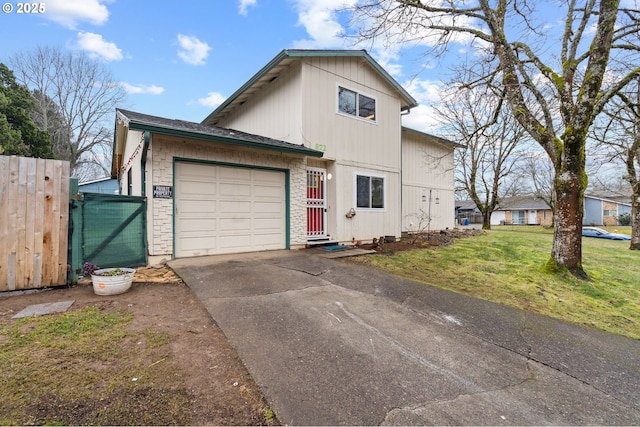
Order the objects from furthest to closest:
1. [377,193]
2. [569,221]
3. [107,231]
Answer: [377,193], [569,221], [107,231]

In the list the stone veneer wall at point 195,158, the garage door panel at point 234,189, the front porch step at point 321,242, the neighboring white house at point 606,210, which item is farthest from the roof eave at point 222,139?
the neighboring white house at point 606,210

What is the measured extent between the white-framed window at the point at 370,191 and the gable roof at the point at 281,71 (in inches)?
137

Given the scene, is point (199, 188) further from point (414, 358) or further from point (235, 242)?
point (414, 358)

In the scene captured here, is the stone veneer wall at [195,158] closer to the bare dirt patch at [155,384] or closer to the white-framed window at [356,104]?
the white-framed window at [356,104]

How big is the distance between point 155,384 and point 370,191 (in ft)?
27.0

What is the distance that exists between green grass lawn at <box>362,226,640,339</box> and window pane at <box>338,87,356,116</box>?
4797 millimetres

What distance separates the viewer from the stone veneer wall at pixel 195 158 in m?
5.68

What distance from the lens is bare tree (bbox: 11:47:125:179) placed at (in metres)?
20.9

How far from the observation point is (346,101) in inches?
353

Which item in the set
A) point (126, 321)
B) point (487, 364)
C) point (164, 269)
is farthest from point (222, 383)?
point (164, 269)

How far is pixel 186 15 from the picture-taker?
8883 millimetres

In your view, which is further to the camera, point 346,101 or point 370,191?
point 370,191

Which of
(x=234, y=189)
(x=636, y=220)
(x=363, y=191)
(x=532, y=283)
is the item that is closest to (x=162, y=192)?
(x=234, y=189)

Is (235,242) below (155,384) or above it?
above
